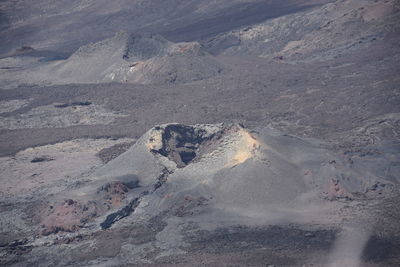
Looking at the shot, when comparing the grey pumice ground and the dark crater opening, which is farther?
the dark crater opening

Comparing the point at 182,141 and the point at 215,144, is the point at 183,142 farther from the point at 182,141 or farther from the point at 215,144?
the point at 215,144

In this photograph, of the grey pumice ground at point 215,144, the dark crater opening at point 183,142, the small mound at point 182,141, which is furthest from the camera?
the dark crater opening at point 183,142

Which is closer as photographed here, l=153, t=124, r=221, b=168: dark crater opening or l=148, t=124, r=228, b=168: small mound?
l=148, t=124, r=228, b=168: small mound

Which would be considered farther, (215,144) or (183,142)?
(183,142)

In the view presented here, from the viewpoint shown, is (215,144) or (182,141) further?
(182,141)

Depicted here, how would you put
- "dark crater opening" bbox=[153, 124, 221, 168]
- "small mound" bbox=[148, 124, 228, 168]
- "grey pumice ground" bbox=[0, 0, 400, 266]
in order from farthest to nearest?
"dark crater opening" bbox=[153, 124, 221, 168], "small mound" bbox=[148, 124, 228, 168], "grey pumice ground" bbox=[0, 0, 400, 266]

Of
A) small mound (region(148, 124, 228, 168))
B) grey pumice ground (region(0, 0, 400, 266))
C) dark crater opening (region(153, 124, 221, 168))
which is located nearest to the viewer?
grey pumice ground (region(0, 0, 400, 266))

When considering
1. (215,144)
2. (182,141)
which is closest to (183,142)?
(182,141)

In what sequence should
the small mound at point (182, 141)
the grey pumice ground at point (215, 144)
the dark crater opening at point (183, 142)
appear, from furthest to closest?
the dark crater opening at point (183, 142) < the small mound at point (182, 141) < the grey pumice ground at point (215, 144)

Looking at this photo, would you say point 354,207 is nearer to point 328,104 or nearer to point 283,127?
point 283,127
